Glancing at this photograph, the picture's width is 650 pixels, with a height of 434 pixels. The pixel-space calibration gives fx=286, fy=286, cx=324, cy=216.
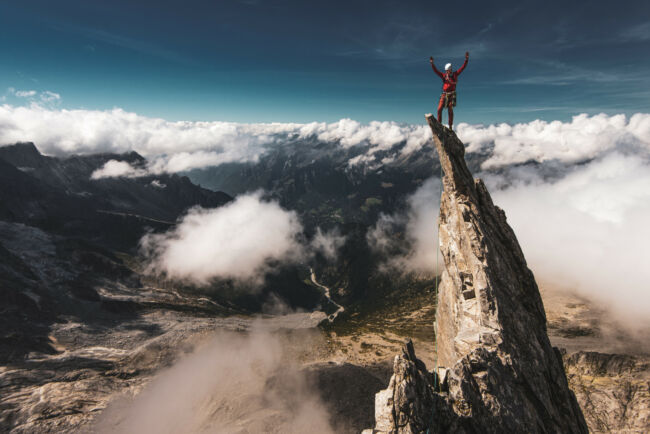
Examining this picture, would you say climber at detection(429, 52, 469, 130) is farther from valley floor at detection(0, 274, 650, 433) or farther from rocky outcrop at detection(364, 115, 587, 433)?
valley floor at detection(0, 274, 650, 433)

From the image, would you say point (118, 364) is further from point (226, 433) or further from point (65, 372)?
point (226, 433)

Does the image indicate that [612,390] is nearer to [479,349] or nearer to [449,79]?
[479,349]

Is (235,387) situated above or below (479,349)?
below

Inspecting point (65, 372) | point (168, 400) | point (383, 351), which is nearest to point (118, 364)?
point (65, 372)

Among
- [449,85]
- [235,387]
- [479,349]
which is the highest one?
[449,85]

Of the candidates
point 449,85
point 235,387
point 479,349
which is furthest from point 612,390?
point 449,85

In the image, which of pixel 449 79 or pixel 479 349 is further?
pixel 449 79

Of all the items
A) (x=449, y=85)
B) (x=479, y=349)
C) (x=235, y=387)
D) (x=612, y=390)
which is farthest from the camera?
(x=612, y=390)
